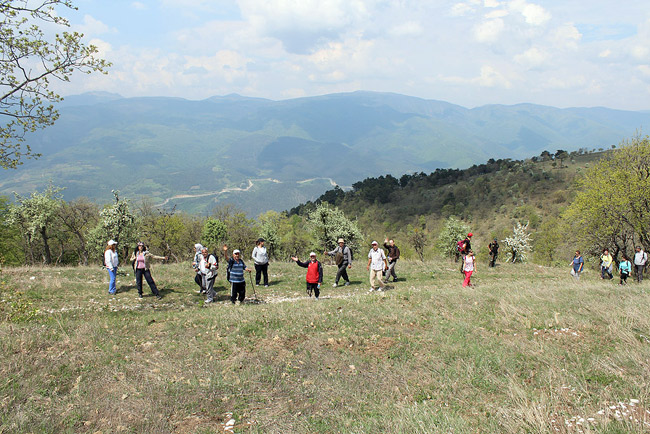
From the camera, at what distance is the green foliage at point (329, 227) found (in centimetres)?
3903

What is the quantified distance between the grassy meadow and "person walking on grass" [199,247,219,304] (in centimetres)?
219

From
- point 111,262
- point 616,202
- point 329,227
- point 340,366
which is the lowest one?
point 340,366

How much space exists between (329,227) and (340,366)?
103ft

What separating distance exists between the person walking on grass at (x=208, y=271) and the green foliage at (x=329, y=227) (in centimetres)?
2482

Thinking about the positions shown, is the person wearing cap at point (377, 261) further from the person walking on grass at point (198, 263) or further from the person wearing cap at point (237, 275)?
the person walking on grass at point (198, 263)

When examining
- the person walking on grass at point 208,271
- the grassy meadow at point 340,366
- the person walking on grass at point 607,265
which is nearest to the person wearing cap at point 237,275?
the person walking on grass at point 208,271

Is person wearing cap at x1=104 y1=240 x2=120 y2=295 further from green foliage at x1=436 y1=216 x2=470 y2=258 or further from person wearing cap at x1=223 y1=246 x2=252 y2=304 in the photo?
green foliage at x1=436 y1=216 x2=470 y2=258

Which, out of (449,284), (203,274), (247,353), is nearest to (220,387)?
(247,353)

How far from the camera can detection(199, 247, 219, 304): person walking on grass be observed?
14.1m

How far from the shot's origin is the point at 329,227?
39156 millimetres

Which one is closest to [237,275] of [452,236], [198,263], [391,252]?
[198,263]

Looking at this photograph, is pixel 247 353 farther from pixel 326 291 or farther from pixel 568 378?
pixel 326 291

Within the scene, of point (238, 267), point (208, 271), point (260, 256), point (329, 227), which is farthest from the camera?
point (329, 227)

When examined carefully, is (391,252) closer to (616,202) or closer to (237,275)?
(237,275)
